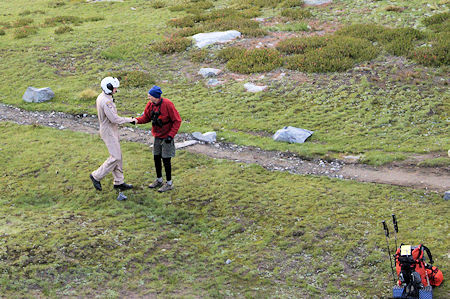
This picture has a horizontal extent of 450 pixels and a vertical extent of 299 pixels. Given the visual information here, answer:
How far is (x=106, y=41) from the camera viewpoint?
31.9 m

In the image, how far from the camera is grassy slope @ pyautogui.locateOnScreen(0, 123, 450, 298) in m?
10.2

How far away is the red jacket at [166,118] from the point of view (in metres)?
13.8

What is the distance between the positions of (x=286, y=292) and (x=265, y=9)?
30.3m

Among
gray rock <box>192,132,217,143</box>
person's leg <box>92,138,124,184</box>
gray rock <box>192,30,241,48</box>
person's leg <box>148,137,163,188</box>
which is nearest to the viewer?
person's leg <box>92,138,124,184</box>

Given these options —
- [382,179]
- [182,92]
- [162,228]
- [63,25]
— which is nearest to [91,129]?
[182,92]

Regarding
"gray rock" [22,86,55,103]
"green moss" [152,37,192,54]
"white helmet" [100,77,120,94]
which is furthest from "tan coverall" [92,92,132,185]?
"green moss" [152,37,192,54]

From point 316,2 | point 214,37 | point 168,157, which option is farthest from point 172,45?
point 168,157

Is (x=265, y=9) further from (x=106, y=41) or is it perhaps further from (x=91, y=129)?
(x=91, y=129)

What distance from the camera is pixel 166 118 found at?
13930 mm

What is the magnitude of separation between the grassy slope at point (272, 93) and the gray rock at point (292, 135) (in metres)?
0.35

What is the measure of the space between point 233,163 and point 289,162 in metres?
2.01

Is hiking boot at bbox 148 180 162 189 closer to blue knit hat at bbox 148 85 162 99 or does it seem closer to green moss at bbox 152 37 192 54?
blue knit hat at bbox 148 85 162 99

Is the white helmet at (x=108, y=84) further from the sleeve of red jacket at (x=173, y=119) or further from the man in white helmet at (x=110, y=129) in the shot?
the sleeve of red jacket at (x=173, y=119)

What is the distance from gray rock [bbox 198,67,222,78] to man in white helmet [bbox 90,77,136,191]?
11828 millimetres
